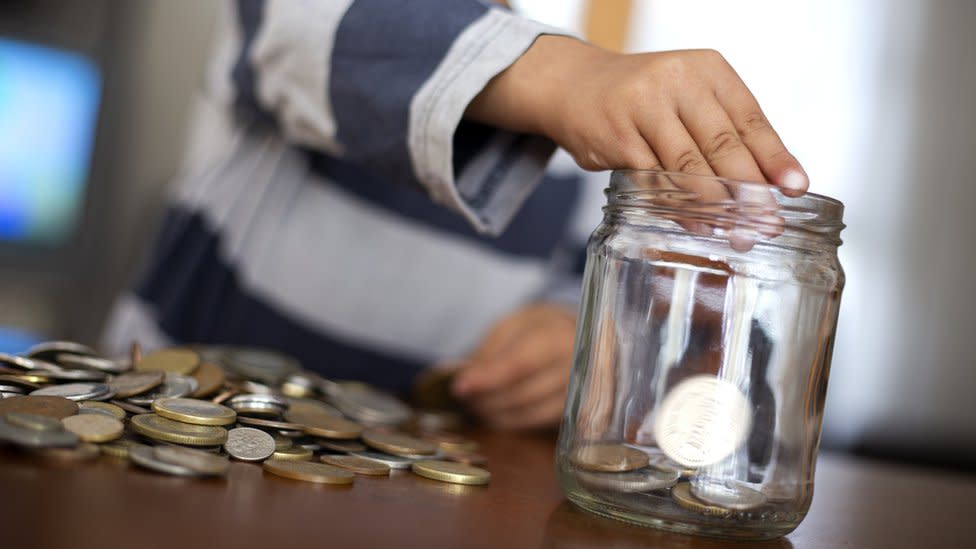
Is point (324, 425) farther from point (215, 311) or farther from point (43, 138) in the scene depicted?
point (43, 138)

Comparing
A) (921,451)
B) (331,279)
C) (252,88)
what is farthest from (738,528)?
(921,451)

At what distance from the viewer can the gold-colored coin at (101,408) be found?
0.43m

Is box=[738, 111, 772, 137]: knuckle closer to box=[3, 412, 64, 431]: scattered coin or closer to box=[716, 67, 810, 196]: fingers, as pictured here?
box=[716, 67, 810, 196]: fingers

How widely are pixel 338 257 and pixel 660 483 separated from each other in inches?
29.5

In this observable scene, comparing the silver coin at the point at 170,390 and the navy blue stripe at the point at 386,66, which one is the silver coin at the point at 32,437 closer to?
the silver coin at the point at 170,390

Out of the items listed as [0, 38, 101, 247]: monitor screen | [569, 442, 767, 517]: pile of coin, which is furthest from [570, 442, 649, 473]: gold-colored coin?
[0, 38, 101, 247]: monitor screen

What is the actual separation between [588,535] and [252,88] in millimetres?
597

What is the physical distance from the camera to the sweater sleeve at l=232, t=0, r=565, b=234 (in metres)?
0.54

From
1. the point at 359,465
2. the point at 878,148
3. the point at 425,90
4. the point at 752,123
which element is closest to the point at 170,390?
the point at 359,465

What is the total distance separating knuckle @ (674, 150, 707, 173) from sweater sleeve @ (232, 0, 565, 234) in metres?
0.13

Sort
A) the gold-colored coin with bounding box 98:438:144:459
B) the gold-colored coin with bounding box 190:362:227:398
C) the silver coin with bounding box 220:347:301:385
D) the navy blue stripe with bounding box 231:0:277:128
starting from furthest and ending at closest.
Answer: the navy blue stripe with bounding box 231:0:277:128, the silver coin with bounding box 220:347:301:385, the gold-colored coin with bounding box 190:362:227:398, the gold-colored coin with bounding box 98:438:144:459

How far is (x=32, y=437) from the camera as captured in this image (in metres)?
0.37

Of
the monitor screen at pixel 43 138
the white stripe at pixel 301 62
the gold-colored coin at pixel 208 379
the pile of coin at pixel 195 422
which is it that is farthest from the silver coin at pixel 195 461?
the monitor screen at pixel 43 138

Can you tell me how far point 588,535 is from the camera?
0.38 metres
